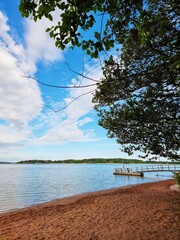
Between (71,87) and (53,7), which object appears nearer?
(53,7)

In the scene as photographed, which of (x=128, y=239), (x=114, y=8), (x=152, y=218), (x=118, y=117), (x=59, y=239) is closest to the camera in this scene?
(x=114, y=8)

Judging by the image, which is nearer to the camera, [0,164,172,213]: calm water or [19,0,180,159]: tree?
[19,0,180,159]: tree

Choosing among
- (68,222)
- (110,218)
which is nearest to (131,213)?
(110,218)

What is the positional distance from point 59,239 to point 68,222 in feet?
7.08

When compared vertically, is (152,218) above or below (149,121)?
below

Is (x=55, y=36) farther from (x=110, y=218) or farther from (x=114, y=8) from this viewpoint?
(x=110, y=218)

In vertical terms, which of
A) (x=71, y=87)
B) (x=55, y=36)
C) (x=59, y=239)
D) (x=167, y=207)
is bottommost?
(x=59, y=239)

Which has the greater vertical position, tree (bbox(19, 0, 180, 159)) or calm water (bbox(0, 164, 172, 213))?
tree (bbox(19, 0, 180, 159))

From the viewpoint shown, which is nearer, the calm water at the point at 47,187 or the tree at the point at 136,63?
the tree at the point at 136,63

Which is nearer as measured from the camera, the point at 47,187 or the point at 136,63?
the point at 136,63

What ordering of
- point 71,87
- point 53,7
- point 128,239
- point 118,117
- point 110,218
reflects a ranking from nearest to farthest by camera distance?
point 53,7
point 71,87
point 128,239
point 110,218
point 118,117

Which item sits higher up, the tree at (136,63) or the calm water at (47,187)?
the tree at (136,63)

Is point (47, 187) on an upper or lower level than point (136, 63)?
lower

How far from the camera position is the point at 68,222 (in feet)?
30.4
